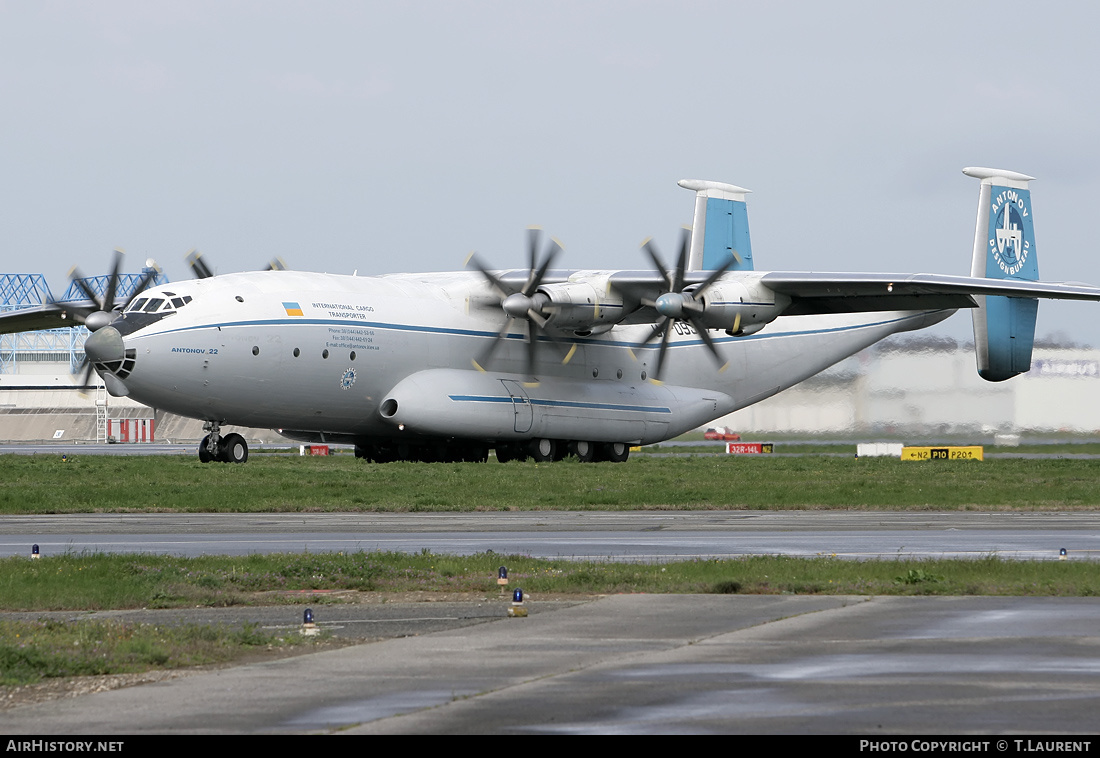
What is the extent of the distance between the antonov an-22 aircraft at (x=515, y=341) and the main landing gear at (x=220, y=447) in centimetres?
6

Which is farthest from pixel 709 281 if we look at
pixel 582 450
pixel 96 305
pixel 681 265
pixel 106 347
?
pixel 96 305

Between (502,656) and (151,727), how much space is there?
9.57 feet

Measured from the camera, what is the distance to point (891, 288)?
39.6m

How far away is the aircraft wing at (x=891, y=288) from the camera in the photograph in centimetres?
3838

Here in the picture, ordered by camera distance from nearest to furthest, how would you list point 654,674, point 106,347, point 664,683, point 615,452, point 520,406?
point 664,683 < point 654,674 < point 106,347 < point 520,406 < point 615,452

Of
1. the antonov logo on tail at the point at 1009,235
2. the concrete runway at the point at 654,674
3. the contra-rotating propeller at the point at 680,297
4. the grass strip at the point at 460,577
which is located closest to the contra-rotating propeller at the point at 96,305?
the contra-rotating propeller at the point at 680,297

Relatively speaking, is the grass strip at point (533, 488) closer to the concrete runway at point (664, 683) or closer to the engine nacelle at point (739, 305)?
the engine nacelle at point (739, 305)

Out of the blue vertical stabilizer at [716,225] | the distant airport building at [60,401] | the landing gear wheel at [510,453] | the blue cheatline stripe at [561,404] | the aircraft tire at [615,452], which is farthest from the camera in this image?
the distant airport building at [60,401]

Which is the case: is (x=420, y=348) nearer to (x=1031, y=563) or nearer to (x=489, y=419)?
(x=489, y=419)

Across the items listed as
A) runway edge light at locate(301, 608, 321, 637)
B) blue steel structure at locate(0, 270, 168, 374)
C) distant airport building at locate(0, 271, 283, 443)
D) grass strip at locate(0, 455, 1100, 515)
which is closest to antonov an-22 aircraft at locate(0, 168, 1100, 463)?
Result: grass strip at locate(0, 455, 1100, 515)

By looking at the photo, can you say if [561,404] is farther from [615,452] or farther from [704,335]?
[704,335]

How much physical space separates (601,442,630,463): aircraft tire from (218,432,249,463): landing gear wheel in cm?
1262

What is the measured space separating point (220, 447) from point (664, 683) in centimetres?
3163

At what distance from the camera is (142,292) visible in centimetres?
3609
